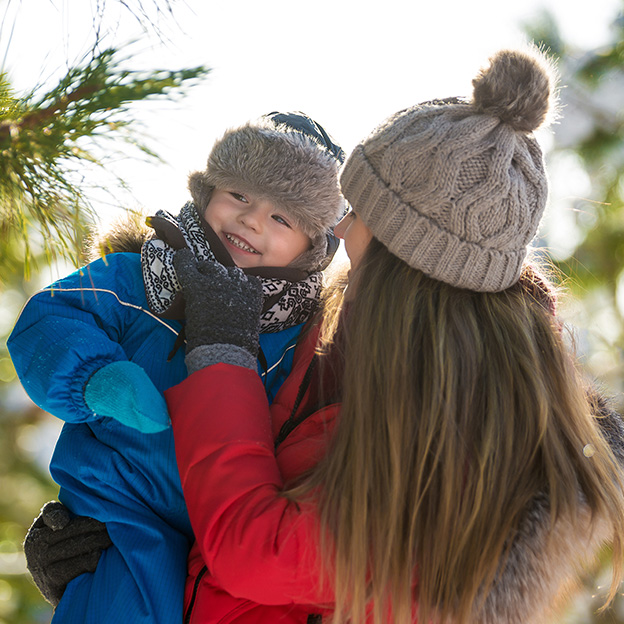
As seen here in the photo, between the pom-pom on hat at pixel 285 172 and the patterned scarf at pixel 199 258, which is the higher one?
the pom-pom on hat at pixel 285 172

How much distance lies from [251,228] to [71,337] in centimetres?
52

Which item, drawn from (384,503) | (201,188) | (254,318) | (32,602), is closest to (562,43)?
(201,188)

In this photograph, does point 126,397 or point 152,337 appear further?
point 152,337

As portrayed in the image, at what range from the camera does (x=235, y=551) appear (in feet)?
3.24

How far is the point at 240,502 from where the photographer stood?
39.6 inches

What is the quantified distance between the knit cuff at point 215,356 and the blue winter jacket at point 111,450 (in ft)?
0.52

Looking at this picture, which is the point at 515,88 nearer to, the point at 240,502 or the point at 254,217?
the point at 254,217

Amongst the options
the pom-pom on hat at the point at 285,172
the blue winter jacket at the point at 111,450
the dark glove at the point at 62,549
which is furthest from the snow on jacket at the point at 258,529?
the pom-pom on hat at the point at 285,172

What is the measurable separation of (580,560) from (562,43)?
2554mm

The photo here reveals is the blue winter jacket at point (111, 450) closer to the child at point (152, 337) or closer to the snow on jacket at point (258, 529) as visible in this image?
the child at point (152, 337)

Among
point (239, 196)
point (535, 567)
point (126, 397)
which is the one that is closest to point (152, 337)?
point (126, 397)

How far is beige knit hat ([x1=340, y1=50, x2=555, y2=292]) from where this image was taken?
1.03 metres

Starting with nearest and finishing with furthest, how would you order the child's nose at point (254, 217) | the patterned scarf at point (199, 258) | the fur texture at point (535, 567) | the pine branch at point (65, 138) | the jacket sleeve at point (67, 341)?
the pine branch at point (65, 138)
the fur texture at point (535, 567)
the jacket sleeve at point (67, 341)
the patterned scarf at point (199, 258)
the child's nose at point (254, 217)

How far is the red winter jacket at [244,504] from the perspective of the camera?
98 centimetres
